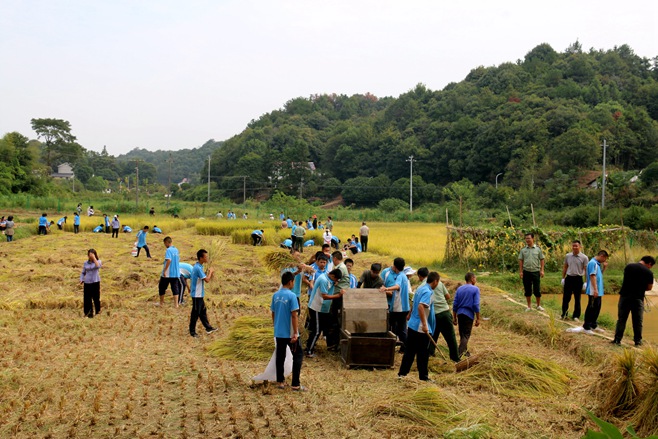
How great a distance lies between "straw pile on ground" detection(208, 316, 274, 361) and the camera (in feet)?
28.1

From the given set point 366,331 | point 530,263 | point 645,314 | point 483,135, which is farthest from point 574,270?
point 483,135

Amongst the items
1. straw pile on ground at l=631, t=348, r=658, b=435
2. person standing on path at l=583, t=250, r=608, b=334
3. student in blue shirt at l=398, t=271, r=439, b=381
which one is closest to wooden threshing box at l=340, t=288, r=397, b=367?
student in blue shirt at l=398, t=271, r=439, b=381

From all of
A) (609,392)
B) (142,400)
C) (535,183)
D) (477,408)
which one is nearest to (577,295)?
(609,392)

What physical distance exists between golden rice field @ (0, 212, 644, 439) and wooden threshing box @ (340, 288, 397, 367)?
182 millimetres

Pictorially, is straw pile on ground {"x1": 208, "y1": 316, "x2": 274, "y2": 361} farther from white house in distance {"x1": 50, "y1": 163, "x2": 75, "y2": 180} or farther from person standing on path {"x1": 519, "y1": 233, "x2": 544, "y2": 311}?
white house in distance {"x1": 50, "y1": 163, "x2": 75, "y2": 180}

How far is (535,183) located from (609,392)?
4973cm

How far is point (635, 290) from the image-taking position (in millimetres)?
9227

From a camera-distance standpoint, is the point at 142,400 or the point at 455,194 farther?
the point at 455,194

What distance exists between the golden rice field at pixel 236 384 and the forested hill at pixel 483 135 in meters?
42.9

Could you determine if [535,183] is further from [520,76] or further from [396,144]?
[520,76]

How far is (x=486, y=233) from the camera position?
1808cm

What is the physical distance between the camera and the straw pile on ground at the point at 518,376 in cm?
721

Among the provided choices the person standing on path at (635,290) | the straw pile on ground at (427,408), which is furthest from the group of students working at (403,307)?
the person standing on path at (635,290)

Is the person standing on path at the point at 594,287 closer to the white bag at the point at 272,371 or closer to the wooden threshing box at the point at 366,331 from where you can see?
the wooden threshing box at the point at 366,331
